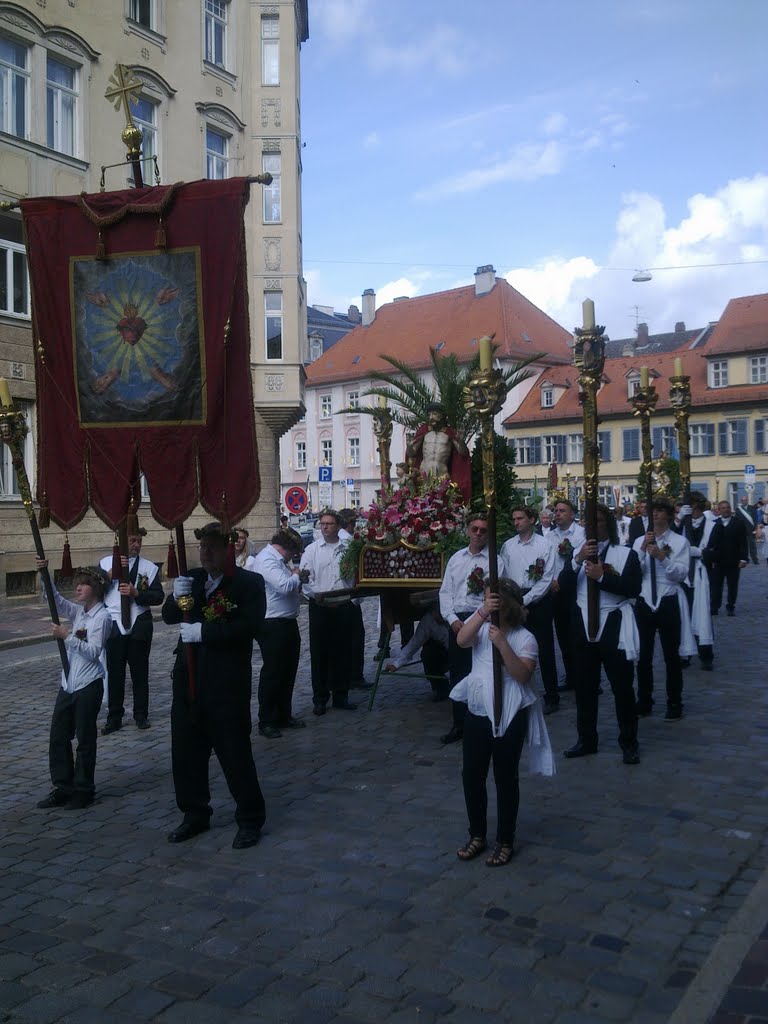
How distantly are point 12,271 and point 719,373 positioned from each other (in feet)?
149

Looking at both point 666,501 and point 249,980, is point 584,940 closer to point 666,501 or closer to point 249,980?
point 249,980

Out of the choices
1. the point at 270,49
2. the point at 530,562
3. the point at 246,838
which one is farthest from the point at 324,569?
the point at 270,49

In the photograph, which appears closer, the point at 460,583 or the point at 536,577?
the point at 460,583

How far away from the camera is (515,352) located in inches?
2603

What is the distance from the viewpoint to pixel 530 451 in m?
67.0

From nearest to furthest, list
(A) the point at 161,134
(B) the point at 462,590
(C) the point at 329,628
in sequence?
(B) the point at 462,590
(C) the point at 329,628
(A) the point at 161,134

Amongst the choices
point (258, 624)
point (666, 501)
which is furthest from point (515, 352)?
point (258, 624)

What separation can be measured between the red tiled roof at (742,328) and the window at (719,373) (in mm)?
924

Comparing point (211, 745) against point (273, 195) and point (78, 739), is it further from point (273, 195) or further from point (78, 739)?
point (273, 195)

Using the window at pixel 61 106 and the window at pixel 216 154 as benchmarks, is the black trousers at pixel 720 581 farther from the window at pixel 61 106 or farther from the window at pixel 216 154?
the window at pixel 216 154

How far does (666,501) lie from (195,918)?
6616mm

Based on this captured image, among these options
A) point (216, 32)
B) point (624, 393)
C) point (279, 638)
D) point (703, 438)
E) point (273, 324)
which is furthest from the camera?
point (624, 393)

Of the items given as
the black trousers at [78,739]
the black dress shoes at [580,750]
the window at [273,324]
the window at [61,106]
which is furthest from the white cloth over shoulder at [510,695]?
the window at [273,324]

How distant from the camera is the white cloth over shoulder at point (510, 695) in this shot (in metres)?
5.84
